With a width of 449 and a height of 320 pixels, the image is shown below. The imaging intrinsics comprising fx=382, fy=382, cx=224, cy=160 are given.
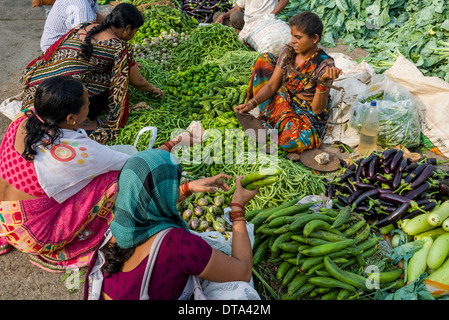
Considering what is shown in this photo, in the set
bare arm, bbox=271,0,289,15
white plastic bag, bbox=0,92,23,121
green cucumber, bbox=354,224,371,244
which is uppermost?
bare arm, bbox=271,0,289,15

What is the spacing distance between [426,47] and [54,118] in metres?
5.28

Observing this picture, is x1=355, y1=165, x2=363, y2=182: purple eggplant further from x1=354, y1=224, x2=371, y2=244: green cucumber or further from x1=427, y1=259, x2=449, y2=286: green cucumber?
x1=427, y1=259, x2=449, y2=286: green cucumber

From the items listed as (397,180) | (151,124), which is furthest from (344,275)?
(151,124)

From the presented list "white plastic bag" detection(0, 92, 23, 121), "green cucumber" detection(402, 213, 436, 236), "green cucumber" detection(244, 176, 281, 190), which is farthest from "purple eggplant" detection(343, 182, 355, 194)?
"white plastic bag" detection(0, 92, 23, 121)

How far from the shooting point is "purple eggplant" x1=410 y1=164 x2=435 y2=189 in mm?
3305

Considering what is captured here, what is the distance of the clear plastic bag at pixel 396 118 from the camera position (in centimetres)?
435

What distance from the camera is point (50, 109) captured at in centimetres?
273

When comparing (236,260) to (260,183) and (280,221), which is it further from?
(280,221)

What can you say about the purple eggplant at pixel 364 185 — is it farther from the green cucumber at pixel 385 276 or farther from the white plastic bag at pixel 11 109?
the white plastic bag at pixel 11 109

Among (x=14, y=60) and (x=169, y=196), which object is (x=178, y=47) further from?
(x=169, y=196)

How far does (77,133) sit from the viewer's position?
2848mm

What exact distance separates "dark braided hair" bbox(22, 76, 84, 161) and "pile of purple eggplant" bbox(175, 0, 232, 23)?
5271 mm

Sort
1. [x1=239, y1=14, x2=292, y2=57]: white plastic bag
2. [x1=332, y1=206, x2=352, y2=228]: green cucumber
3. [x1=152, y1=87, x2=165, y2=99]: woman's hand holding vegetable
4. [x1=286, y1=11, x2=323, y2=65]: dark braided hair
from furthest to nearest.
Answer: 1. [x1=239, y1=14, x2=292, y2=57]: white plastic bag
2. [x1=152, y1=87, x2=165, y2=99]: woman's hand holding vegetable
3. [x1=286, y1=11, x2=323, y2=65]: dark braided hair
4. [x1=332, y1=206, x2=352, y2=228]: green cucumber
